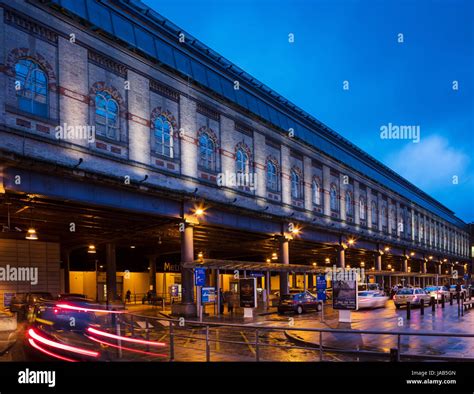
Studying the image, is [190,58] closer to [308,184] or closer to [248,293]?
[248,293]

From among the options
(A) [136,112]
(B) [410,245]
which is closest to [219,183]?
(A) [136,112]

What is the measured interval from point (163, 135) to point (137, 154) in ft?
10.0

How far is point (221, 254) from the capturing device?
6931 centimetres

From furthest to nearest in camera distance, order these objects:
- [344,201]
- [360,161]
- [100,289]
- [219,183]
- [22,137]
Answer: [360,161] < [344,201] < [100,289] < [219,183] < [22,137]

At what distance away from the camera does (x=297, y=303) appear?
116 ft

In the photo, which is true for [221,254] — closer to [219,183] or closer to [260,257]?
[260,257]

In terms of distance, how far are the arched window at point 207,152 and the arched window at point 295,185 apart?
13.3 meters

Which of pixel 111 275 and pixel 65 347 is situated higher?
pixel 65 347

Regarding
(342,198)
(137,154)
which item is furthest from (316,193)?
(137,154)

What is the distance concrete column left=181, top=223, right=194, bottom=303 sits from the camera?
105 feet
